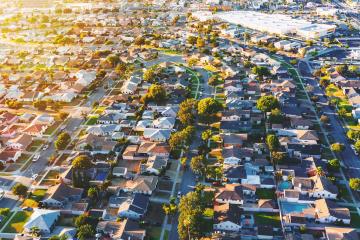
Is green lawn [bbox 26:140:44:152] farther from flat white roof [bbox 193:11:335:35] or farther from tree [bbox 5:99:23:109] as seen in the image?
flat white roof [bbox 193:11:335:35]

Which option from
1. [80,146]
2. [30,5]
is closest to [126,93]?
[80,146]

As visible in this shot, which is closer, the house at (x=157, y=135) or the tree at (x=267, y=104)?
the house at (x=157, y=135)

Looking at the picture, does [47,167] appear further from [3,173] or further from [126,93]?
[126,93]

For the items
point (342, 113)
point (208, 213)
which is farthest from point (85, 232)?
point (342, 113)

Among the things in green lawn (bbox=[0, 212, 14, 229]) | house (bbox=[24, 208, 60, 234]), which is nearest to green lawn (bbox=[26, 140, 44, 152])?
green lawn (bbox=[0, 212, 14, 229])

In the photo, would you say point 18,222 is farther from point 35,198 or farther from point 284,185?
point 284,185

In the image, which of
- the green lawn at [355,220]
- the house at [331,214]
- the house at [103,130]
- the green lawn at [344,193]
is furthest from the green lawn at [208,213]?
the house at [103,130]

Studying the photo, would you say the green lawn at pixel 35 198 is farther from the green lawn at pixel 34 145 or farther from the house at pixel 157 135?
the house at pixel 157 135
